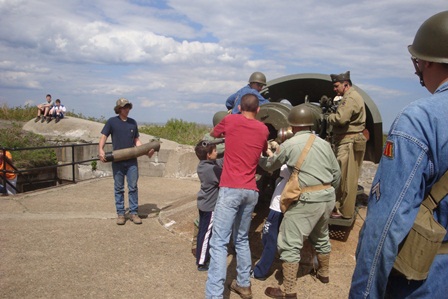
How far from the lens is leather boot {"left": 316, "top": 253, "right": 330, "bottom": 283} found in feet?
13.9

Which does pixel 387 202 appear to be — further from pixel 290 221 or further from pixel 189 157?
pixel 189 157

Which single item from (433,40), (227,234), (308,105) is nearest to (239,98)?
(308,105)

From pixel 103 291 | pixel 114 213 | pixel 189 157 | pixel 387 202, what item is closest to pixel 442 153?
pixel 387 202

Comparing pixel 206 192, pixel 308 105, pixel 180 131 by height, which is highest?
pixel 308 105

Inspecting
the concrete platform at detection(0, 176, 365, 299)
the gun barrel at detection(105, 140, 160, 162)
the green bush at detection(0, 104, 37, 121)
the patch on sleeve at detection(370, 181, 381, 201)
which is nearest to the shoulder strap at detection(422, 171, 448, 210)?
the patch on sleeve at detection(370, 181, 381, 201)

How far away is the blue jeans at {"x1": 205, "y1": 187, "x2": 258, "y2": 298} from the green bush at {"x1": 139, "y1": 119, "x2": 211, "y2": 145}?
10.3 m

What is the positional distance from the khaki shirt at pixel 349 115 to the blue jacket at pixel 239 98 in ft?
3.07

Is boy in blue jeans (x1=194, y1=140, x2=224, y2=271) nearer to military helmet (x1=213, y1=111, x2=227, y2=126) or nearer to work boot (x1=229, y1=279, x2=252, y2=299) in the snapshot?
work boot (x1=229, y1=279, x2=252, y2=299)

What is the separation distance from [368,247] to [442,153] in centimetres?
42

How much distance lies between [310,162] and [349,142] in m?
1.84

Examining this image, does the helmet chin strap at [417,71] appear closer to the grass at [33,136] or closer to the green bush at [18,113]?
the grass at [33,136]

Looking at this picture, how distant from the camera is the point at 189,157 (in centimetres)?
1087

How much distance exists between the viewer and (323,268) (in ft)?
14.1

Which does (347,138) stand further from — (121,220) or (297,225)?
(121,220)
